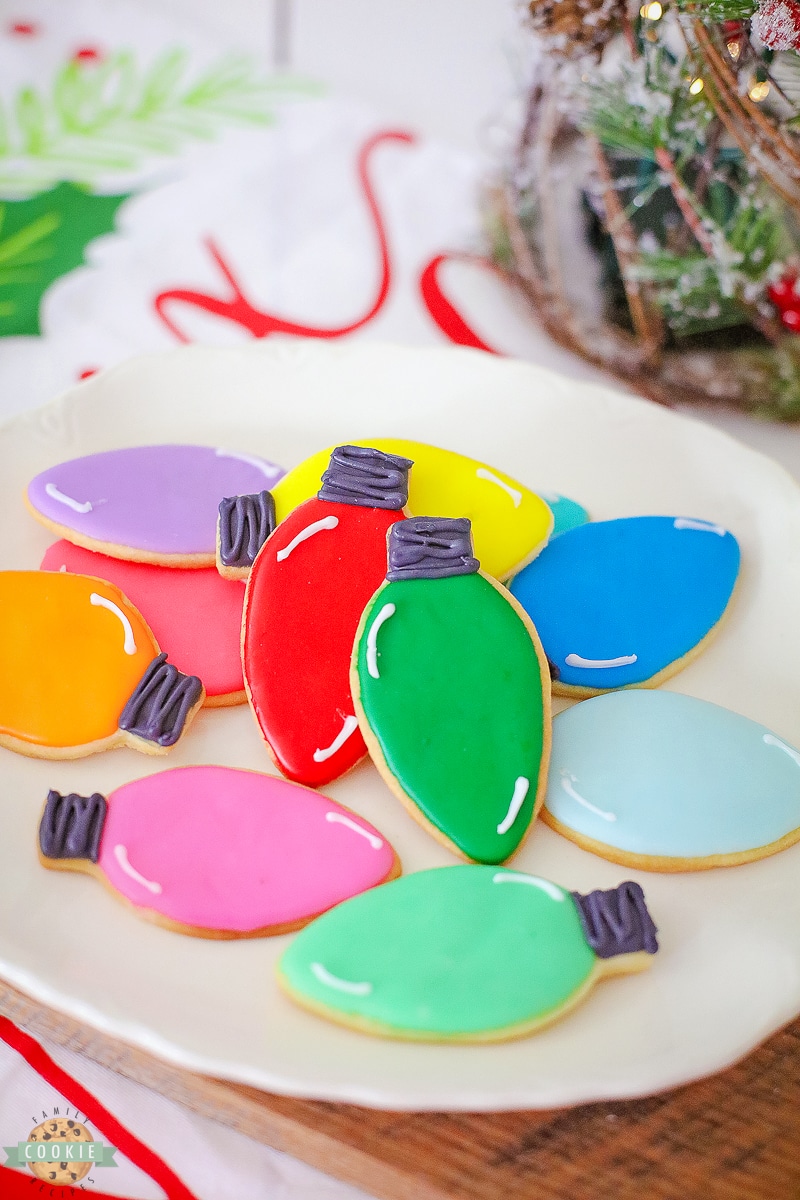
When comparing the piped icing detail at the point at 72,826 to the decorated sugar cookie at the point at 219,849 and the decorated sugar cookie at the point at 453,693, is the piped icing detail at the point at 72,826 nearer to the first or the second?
the decorated sugar cookie at the point at 219,849

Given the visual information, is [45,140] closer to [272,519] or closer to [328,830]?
[272,519]

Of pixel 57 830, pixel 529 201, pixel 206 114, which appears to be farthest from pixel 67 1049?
pixel 206 114

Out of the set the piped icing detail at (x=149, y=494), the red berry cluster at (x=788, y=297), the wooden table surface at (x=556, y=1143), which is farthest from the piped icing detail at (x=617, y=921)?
the red berry cluster at (x=788, y=297)

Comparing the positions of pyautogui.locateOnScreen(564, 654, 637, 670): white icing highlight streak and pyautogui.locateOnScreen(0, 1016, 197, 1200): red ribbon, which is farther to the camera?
pyautogui.locateOnScreen(564, 654, 637, 670): white icing highlight streak

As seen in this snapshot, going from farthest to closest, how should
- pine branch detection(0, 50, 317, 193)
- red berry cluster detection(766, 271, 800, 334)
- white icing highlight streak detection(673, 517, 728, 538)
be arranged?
pine branch detection(0, 50, 317, 193) → red berry cluster detection(766, 271, 800, 334) → white icing highlight streak detection(673, 517, 728, 538)

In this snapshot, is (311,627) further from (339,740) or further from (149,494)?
(149,494)

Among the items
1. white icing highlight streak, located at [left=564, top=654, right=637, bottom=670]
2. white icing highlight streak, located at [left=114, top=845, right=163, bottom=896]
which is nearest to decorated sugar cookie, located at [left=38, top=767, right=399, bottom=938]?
white icing highlight streak, located at [left=114, top=845, right=163, bottom=896]

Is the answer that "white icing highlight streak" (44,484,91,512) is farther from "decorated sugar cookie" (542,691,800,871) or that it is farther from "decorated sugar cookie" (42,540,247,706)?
"decorated sugar cookie" (542,691,800,871)
